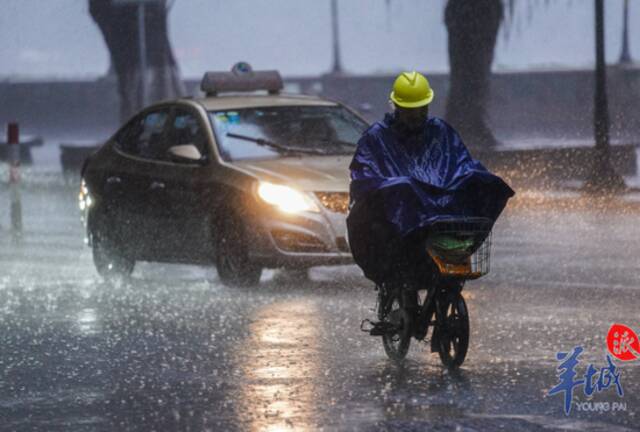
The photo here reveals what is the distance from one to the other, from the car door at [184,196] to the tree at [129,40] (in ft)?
101

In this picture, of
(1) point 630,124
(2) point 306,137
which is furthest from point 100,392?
(1) point 630,124

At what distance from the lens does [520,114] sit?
85188mm

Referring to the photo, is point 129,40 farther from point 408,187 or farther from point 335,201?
point 408,187

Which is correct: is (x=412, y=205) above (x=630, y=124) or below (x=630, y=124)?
above

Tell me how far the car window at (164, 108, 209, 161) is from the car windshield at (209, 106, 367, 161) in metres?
0.18

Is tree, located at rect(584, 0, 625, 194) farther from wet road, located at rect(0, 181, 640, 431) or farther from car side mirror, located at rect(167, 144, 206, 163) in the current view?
car side mirror, located at rect(167, 144, 206, 163)

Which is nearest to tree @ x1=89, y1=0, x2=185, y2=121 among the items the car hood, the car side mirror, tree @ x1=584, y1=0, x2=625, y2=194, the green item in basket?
tree @ x1=584, y1=0, x2=625, y2=194

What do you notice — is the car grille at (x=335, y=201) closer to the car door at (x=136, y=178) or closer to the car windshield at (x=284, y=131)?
the car windshield at (x=284, y=131)

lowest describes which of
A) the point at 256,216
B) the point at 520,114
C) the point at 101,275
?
the point at 520,114

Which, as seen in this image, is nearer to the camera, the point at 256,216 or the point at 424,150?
the point at 424,150

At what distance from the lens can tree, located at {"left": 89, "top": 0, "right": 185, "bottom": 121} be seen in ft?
152

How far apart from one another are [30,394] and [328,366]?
1642mm

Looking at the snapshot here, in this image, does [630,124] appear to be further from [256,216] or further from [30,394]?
[30,394]

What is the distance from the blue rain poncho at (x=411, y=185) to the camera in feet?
29.7
